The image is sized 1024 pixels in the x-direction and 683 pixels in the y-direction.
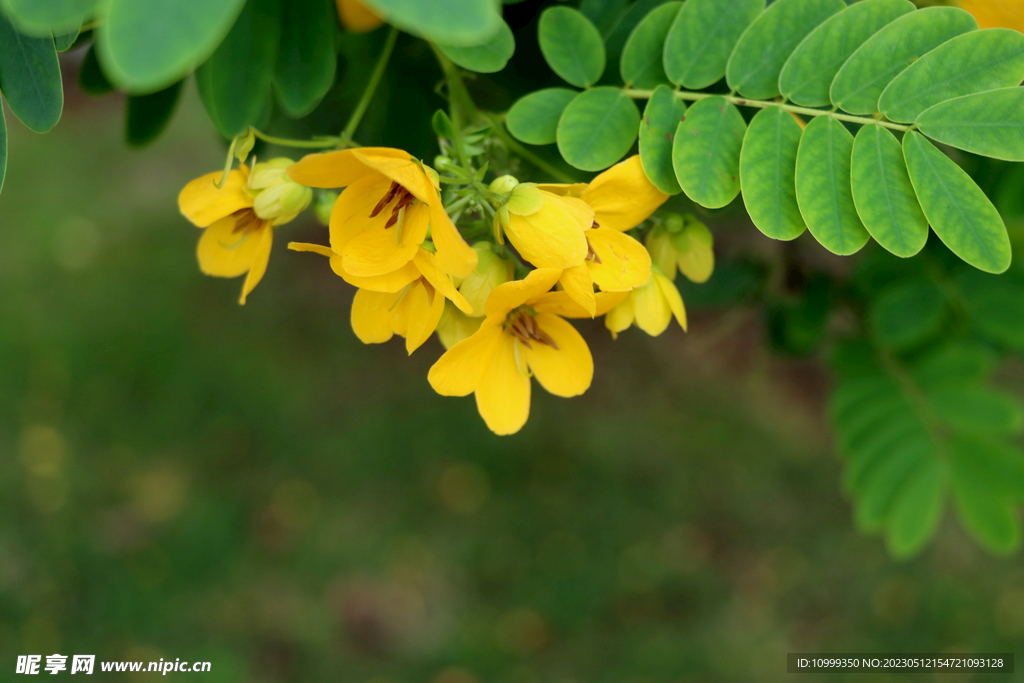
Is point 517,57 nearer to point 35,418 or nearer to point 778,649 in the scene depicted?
point 778,649

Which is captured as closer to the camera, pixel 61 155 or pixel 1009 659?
pixel 1009 659

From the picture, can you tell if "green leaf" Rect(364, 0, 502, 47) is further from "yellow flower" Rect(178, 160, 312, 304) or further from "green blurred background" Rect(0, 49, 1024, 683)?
"green blurred background" Rect(0, 49, 1024, 683)

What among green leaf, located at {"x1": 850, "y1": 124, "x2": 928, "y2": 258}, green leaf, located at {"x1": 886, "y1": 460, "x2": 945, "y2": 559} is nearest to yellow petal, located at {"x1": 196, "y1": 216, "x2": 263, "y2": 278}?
green leaf, located at {"x1": 850, "y1": 124, "x2": 928, "y2": 258}

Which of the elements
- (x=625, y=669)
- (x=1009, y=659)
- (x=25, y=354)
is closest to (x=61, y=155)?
(x=25, y=354)

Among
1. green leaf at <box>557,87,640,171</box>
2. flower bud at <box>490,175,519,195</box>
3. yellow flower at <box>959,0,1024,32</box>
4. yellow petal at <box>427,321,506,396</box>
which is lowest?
yellow petal at <box>427,321,506,396</box>

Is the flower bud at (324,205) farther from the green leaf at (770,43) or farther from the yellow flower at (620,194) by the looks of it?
the green leaf at (770,43)

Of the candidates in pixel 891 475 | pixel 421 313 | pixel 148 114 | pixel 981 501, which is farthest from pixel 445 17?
pixel 981 501
